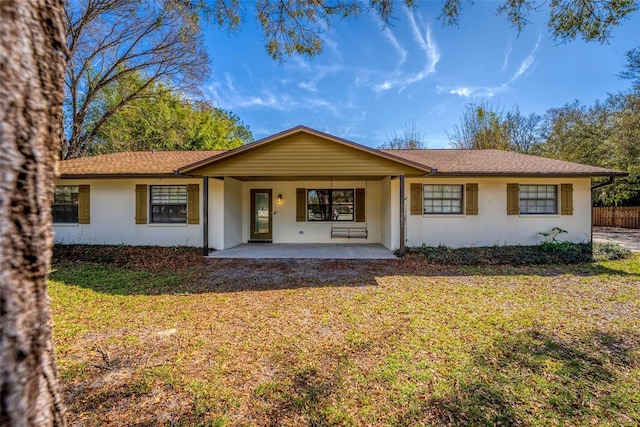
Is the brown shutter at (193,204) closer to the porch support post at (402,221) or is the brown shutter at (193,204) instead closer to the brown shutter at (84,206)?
the brown shutter at (84,206)

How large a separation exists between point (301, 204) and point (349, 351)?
822cm

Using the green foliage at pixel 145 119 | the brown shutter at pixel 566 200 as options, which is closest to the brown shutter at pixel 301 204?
the brown shutter at pixel 566 200

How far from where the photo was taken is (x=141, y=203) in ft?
31.7

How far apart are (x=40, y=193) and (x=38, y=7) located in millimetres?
629

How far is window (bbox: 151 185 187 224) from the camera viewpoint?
9.78 m

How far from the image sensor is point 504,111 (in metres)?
19.8

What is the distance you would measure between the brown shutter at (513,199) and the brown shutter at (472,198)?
1.08 metres

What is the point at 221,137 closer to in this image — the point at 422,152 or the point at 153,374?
the point at 422,152

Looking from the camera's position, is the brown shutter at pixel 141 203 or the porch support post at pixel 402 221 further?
the brown shutter at pixel 141 203

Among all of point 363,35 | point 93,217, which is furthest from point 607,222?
point 93,217

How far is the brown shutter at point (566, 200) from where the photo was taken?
30.7ft

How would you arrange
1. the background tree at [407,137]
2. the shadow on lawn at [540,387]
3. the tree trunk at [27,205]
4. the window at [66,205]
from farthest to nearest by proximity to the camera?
the background tree at [407,137]
the window at [66,205]
the shadow on lawn at [540,387]
the tree trunk at [27,205]

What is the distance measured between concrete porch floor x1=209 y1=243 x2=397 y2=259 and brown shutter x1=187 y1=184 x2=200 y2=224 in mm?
1522

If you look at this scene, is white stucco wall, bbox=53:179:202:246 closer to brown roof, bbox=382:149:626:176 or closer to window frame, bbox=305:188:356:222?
window frame, bbox=305:188:356:222
